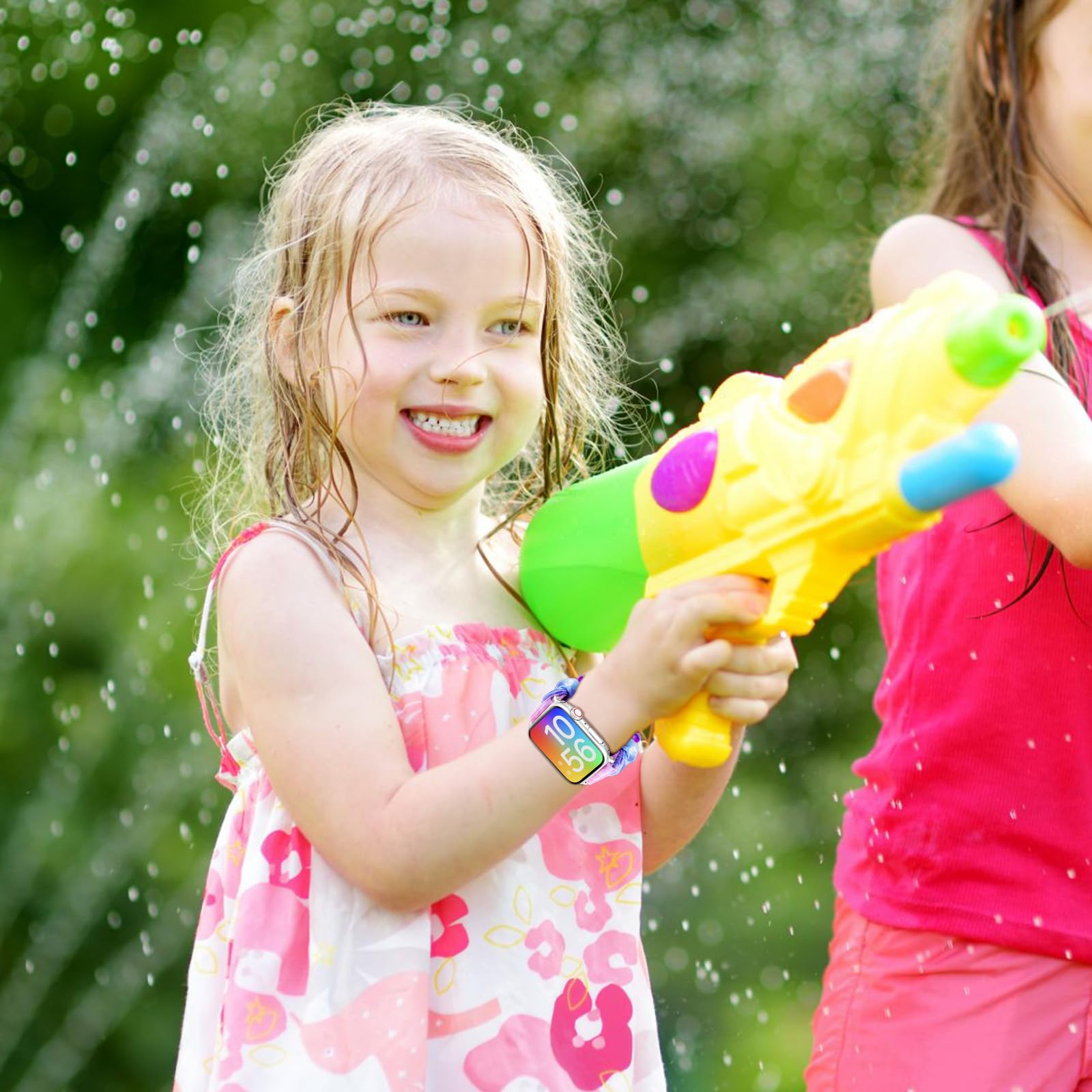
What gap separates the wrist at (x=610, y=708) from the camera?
151cm

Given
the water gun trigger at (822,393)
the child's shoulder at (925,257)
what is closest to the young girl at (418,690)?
the water gun trigger at (822,393)

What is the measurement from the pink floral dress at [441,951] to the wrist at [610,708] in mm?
209

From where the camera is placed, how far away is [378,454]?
1.80 metres

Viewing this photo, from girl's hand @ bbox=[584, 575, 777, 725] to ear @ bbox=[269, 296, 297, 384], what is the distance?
581mm

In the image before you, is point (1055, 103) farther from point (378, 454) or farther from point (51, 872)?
point (51, 872)

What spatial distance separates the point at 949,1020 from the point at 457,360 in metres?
0.94

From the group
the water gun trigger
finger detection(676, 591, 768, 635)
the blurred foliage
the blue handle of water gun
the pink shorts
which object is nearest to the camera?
the blue handle of water gun

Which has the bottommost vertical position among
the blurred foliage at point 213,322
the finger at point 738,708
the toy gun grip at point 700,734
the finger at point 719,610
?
the blurred foliage at point 213,322

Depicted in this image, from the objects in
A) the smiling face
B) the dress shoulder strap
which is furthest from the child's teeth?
the dress shoulder strap

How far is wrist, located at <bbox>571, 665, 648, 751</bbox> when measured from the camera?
1509 mm

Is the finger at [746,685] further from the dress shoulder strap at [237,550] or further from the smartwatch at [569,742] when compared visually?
the dress shoulder strap at [237,550]

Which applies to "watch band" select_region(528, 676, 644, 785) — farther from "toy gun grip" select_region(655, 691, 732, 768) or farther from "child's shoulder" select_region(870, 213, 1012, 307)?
"child's shoulder" select_region(870, 213, 1012, 307)

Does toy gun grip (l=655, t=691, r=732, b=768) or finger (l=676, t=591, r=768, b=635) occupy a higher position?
finger (l=676, t=591, r=768, b=635)

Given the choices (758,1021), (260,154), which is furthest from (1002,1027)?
(260,154)
